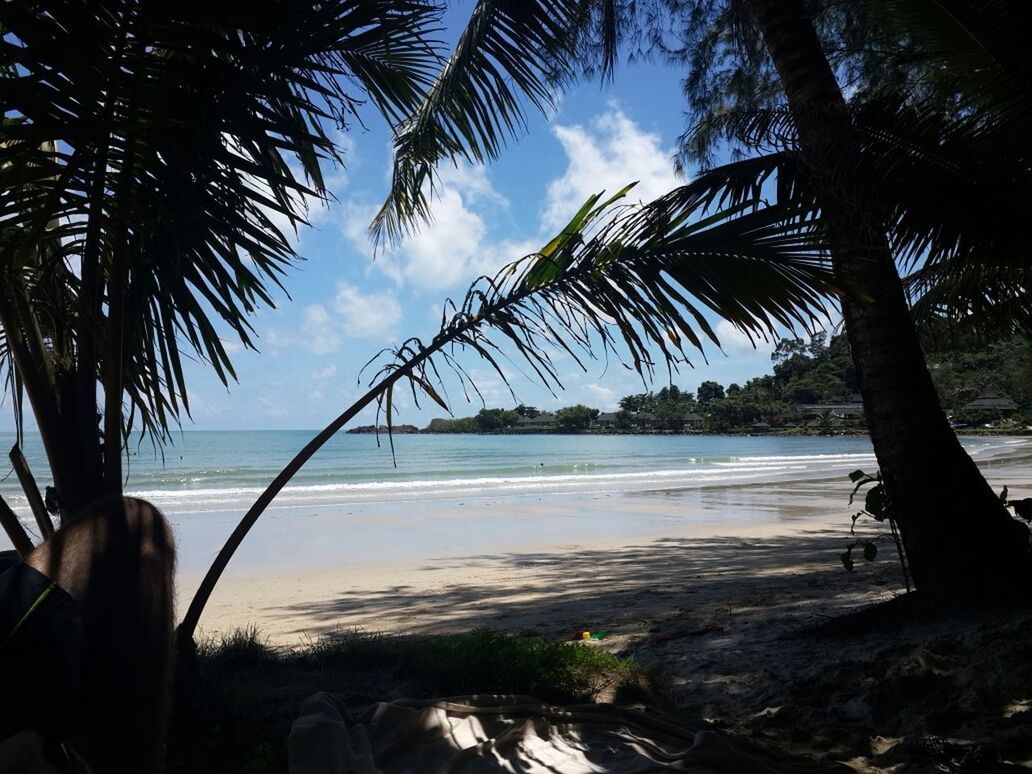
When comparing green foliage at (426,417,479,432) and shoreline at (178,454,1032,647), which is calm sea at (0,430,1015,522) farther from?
green foliage at (426,417,479,432)

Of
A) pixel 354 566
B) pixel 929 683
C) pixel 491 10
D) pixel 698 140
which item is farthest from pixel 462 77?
pixel 354 566

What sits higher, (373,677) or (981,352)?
(981,352)

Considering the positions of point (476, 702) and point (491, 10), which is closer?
point (476, 702)

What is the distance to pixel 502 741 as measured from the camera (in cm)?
267

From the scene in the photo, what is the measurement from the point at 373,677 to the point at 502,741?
1.01 m

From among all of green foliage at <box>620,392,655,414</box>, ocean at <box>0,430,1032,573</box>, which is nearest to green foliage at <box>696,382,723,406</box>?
ocean at <box>0,430,1032,573</box>

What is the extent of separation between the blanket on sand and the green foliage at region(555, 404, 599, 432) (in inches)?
3192

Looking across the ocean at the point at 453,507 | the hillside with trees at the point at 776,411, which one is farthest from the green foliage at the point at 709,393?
the ocean at the point at 453,507

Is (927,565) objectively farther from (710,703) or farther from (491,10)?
(491,10)

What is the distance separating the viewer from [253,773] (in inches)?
96.2

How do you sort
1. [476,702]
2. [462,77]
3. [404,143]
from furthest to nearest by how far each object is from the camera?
[404,143] → [462,77] → [476,702]

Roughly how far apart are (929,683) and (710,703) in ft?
2.92

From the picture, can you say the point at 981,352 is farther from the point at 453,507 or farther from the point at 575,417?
the point at 575,417

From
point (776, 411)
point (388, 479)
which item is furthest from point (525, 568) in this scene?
point (776, 411)
